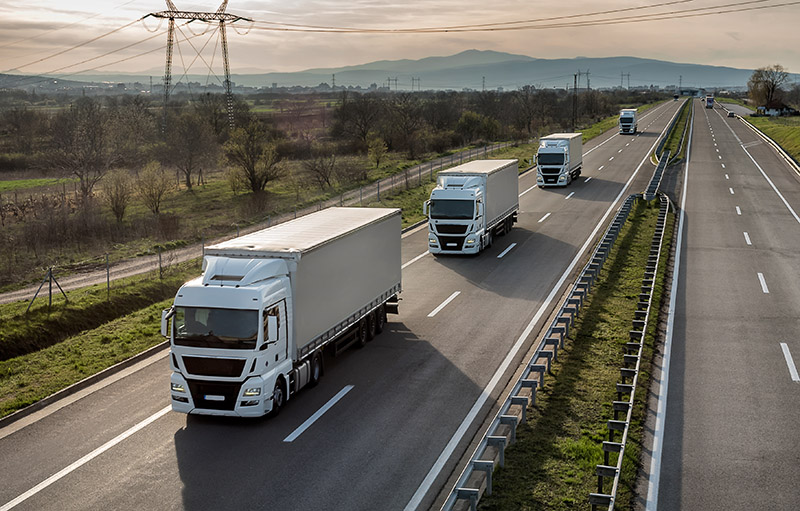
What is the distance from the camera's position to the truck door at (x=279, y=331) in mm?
13559

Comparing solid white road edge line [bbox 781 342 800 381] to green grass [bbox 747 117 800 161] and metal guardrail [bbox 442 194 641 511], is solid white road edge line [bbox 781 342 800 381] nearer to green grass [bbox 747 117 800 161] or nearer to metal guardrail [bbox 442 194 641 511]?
metal guardrail [bbox 442 194 641 511]

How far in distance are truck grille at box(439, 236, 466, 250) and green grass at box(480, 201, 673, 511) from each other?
754cm

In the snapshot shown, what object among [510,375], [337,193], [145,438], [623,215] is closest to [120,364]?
[145,438]

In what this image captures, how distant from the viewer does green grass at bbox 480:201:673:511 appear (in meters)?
11.0

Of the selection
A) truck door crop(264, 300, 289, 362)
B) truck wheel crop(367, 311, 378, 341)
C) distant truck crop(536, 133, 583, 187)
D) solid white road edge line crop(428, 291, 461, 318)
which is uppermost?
distant truck crop(536, 133, 583, 187)

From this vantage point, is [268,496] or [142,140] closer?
[268,496]

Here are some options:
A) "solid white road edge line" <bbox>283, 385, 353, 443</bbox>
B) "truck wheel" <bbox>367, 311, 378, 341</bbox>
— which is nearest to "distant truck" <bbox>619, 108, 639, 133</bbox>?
"truck wheel" <bbox>367, 311, 378, 341</bbox>

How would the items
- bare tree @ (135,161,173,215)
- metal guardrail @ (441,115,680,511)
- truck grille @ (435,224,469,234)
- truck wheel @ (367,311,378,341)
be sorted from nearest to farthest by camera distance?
metal guardrail @ (441,115,680,511) → truck wheel @ (367,311,378,341) → truck grille @ (435,224,469,234) → bare tree @ (135,161,173,215)

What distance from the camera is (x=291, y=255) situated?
14.4 meters

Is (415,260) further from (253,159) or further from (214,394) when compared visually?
(253,159)

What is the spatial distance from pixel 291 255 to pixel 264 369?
7.55 feet

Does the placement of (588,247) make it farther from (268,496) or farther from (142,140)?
(142,140)

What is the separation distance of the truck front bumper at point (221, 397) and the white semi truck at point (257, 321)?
0.02 m

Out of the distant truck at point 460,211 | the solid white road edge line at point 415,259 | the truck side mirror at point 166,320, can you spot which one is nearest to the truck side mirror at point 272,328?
the truck side mirror at point 166,320
